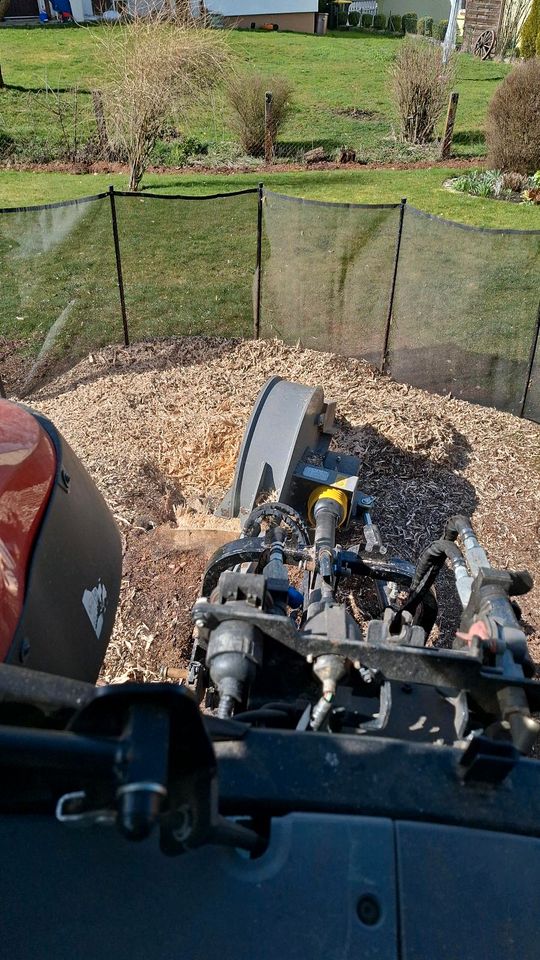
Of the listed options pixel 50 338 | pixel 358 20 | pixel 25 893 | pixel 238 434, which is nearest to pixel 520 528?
pixel 238 434

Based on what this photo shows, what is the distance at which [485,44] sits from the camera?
112ft

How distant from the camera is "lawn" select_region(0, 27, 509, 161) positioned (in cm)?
1889

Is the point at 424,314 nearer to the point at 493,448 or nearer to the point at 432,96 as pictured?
the point at 493,448

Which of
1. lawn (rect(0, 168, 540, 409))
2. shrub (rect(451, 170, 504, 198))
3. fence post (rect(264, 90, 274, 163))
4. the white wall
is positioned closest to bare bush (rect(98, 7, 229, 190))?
fence post (rect(264, 90, 274, 163))

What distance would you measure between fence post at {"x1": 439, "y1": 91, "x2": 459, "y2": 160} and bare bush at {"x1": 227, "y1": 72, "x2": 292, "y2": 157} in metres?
4.00

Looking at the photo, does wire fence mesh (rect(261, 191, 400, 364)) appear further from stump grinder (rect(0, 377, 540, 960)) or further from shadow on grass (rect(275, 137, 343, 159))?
shadow on grass (rect(275, 137, 343, 159))

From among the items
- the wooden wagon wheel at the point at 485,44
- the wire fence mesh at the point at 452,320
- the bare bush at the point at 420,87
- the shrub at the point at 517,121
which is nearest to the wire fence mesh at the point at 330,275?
the wire fence mesh at the point at 452,320

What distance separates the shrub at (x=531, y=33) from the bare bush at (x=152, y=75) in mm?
12891

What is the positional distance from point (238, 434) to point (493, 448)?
2.38 m

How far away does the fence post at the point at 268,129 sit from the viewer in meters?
16.9

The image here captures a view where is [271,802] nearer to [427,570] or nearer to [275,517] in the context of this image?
[427,570]

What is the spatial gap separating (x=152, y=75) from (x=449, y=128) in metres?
7.82

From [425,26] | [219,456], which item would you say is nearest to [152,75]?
[219,456]

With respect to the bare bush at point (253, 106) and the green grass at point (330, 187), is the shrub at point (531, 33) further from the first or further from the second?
the bare bush at point (253, 106)
